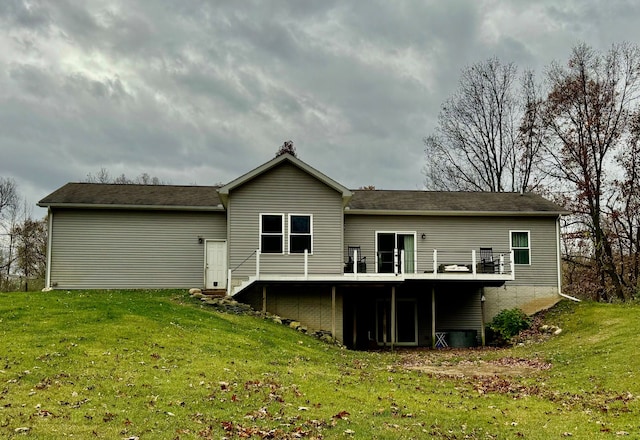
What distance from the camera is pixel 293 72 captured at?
31078mm

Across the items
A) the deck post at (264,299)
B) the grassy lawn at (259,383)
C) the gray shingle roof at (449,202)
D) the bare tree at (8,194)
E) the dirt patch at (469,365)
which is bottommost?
the dirt patch at (469,365)

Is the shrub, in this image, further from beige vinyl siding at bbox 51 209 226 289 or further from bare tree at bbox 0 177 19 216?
bare tree at bbox 0 177 19 216

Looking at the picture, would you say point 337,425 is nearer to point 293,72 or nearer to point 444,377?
point 444,377

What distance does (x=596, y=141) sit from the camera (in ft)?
108

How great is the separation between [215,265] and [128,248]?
135 inches

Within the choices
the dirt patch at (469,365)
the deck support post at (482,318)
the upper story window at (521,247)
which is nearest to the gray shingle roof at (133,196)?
the dirt patch at (469,365)

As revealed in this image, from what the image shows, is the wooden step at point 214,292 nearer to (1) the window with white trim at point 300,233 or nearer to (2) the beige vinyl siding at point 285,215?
(2) the beige vinyl siding at point 285,215

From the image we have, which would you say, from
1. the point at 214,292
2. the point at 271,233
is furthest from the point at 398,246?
the point at 214,292

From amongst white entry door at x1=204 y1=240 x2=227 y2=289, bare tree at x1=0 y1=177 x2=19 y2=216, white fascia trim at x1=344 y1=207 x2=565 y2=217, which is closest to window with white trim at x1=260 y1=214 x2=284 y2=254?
white entry door at x1=204 y1=240 x2=227 y2=289

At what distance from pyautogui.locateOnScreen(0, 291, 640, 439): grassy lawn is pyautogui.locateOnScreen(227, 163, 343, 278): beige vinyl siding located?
10.8 ft

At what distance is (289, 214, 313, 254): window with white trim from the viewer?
21297mm

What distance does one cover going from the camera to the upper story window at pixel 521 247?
24641mm

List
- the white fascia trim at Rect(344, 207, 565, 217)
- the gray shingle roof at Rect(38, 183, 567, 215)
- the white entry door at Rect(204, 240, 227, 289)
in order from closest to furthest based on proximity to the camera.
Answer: the gray shingle roof at Rect(38, 183, 567, 215), the white entry door at Rect(204, 240, 227, 289), the white fascia trim at Rect(344, 207, 565, 217)

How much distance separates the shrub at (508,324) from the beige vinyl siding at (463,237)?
1.87m
